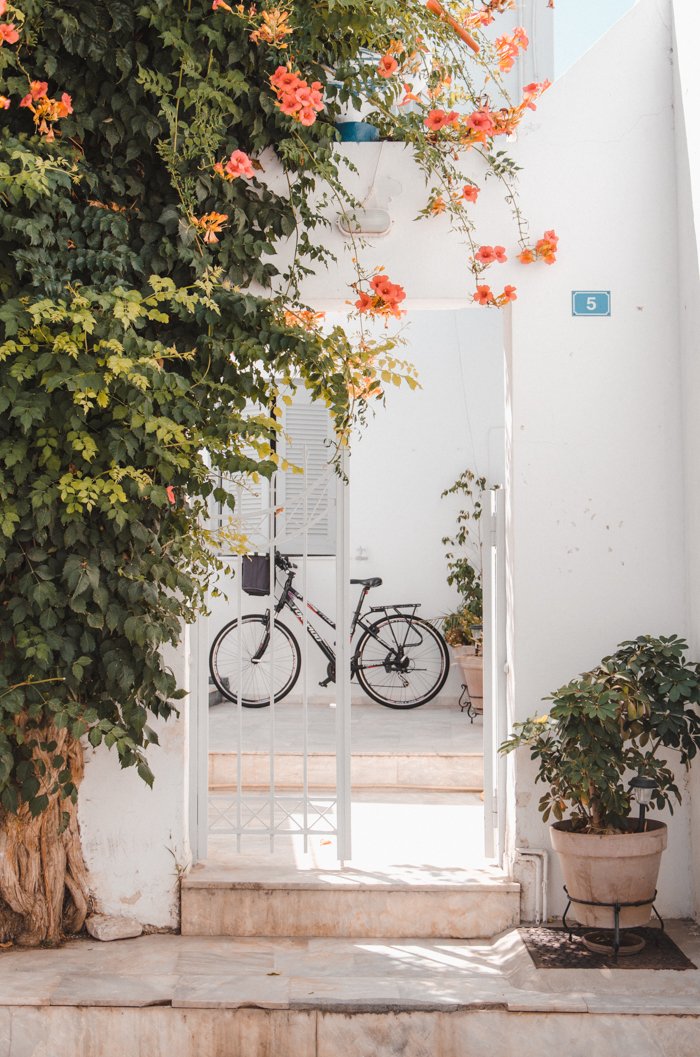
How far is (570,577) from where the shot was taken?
4160 mm

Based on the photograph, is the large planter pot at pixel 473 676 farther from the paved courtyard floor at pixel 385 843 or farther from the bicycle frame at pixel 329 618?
the paved courtyard floor at pixel 385 843

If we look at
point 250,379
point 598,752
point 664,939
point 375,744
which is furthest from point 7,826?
point 375,744

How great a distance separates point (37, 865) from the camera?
386 centimetres

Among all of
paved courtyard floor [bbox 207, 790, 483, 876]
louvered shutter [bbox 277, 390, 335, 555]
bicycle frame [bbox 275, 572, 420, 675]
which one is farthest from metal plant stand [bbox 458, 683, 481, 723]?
paved courtyard floor [bbox 207, 790, 483, 876]

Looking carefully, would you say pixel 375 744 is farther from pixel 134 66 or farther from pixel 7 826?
pixel 134 66

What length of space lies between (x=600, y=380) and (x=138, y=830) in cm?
249

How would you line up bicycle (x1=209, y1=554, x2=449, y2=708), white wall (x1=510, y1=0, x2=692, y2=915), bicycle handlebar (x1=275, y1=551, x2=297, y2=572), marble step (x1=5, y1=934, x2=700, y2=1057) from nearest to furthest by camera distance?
marble step (x1=5, y1=934, x2=700, y2=1057) < white wall (x1=510, y1=0, x2=692, y2=915) < bicycle handlebar (x1=275, y1=551, x2=297, y2=572) < bicycle (x1=209, y1=554, x2=449, y2=708)

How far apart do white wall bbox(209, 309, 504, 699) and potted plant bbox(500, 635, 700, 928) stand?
15.2 feet

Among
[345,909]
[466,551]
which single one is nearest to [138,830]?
[345,909]

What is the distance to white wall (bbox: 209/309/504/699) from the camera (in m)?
8.51

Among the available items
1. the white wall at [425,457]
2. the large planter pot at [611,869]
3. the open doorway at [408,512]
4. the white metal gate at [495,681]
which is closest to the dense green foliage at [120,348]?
the white metal gate at [495,681]

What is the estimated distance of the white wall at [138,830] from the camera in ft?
13.3

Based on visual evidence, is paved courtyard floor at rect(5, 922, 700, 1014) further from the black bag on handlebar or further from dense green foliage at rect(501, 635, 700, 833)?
the black bag on handlebar

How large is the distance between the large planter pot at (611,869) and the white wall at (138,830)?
4.76 feet
